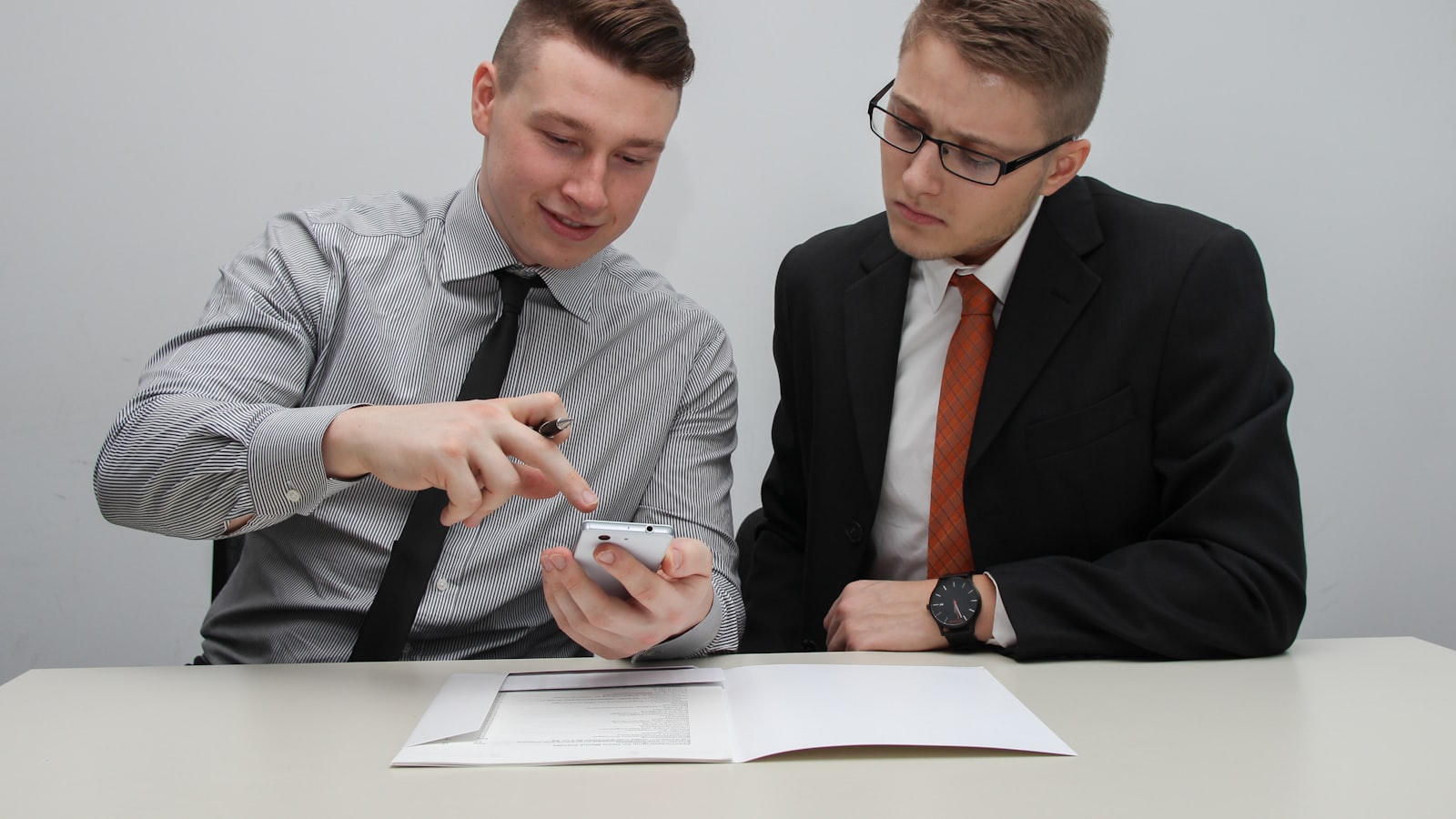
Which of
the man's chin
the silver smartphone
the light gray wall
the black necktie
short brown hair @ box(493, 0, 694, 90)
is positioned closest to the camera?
the silver smartphone

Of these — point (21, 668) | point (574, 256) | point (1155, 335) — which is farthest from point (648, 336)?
point (21, 668)

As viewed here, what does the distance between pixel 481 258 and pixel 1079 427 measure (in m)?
0.90

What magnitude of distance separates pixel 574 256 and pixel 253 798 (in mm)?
850

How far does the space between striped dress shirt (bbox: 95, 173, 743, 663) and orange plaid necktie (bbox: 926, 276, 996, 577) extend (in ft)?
1.06

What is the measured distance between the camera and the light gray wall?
2160mm

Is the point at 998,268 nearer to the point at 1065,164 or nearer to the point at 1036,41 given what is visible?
the point at 1065,164

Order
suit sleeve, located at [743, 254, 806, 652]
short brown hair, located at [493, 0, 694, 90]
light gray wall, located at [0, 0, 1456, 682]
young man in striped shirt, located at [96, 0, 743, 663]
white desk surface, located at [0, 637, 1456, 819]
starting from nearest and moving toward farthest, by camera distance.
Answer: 1. white desk surface, located at [0, 637, 1456, 819]
2. young man in striped shirt, located at [96, 0, 743, 663]
3. short brown hair, located at [493, 0, 694, 90]
4. suit sleeve, located at [743, 254, 806, 652]
5. light gray wall, located at [0, 0, 1456, 682]

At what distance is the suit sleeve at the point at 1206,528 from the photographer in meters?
1.28

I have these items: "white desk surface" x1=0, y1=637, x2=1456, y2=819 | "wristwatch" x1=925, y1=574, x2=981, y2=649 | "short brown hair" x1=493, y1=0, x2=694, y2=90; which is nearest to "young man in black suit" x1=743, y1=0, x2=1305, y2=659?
"wristwatch" x1=925, y1=574, x2=981, y2=649

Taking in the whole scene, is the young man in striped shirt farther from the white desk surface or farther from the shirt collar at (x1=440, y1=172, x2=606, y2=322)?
the white desk surface

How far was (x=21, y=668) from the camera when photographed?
7.24 ft

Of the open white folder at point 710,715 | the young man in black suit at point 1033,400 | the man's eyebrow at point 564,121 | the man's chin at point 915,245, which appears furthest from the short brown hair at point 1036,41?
the open white folder at point 710,715

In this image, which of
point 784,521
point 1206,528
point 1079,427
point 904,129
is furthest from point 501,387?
point 1206,528

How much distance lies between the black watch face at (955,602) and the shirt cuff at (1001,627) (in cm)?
3
